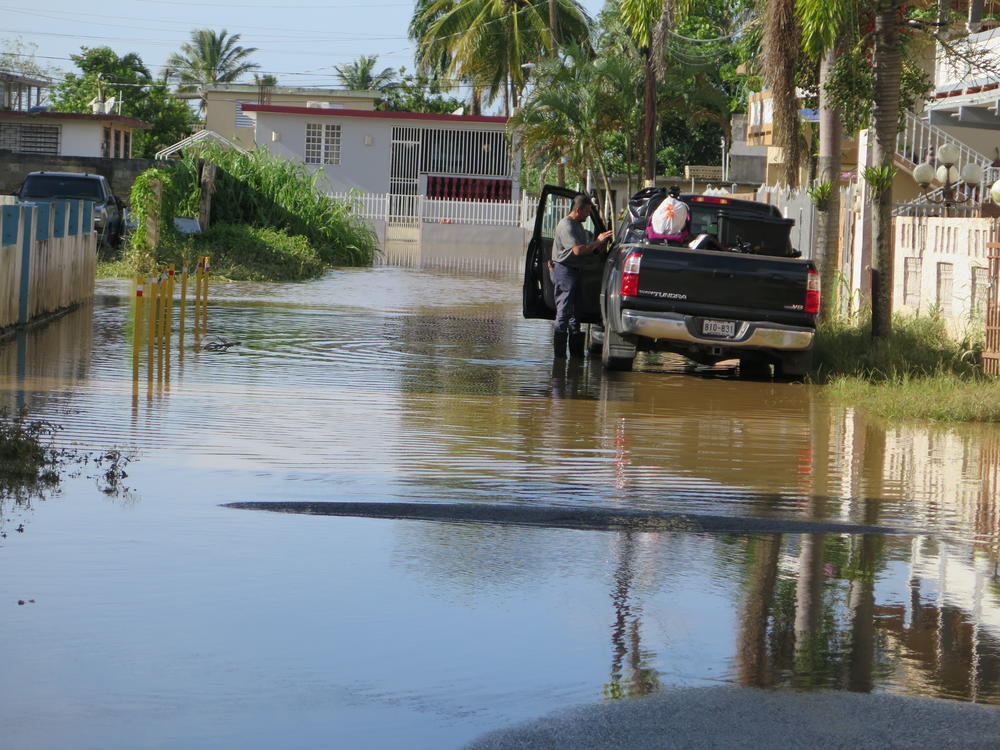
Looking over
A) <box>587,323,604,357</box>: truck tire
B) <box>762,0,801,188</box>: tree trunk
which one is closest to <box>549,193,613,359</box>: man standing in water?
<box>587,323,604,357</box>: truck tire

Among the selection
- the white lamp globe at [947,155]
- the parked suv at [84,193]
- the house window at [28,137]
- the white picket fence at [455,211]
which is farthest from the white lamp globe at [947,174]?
the house window at [28,137]

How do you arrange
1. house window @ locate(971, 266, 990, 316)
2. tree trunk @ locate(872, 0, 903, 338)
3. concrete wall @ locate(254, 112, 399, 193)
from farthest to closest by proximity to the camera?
concrete wall @ locate(254, 112, 399, 193), house window @ locate(971, 266, 990, 316), tree trunk @ locate(872, 0, 903, 338)

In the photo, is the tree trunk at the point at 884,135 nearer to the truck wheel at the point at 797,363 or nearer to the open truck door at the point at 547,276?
the truck wheel at the point at 797,363

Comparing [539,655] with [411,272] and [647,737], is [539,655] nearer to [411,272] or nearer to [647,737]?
[647,737]

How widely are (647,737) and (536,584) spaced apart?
196cm

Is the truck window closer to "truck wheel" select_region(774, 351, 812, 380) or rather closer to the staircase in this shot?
the staircase

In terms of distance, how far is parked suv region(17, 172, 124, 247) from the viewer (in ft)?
103

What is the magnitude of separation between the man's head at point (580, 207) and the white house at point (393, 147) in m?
43.3

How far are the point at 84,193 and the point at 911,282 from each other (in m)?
18.7

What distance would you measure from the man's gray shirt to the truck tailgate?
1.91 m

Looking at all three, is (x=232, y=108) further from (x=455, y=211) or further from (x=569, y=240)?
(x=569, y=240)

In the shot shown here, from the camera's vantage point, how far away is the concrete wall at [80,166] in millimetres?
46531

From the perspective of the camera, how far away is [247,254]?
30.4 metres

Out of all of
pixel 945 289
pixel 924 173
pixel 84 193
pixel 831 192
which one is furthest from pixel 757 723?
pixel 84 193
